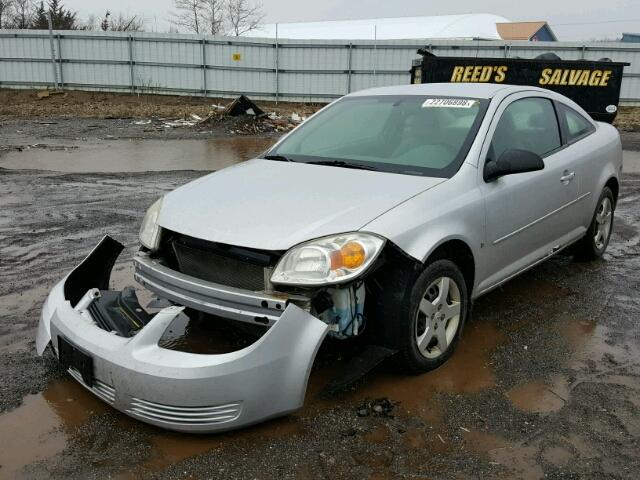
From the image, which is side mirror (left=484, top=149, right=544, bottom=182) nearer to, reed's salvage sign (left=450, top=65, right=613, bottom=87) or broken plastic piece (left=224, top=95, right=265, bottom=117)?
reed's salvage sign (left=450, top=65, right=613, bottom=87)

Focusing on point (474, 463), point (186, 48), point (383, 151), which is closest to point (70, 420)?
point (474, 463)

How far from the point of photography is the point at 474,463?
2748 mm

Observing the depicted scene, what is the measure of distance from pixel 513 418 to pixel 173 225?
2.01 metres

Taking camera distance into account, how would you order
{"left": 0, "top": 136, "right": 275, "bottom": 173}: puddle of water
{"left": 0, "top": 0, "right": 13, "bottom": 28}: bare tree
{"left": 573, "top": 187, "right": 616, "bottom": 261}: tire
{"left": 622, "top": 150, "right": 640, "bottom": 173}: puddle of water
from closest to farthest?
{"left": 573, "top": 187, "right": 616, "bottom": 261}: tire, {"left": 0, "top": 136, "right": 275, "bottom": 173}: puddle of water, {"left": 622, "top": 150, "right": 640, "bottom": 173}: puddle of water, {"left": 0, "top": 0, "right": 13, "bottom": 28}: bare tree

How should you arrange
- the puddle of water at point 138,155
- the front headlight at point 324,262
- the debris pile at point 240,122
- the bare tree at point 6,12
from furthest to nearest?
the bare tree at point 6,12 < the debris pile at point 240,122 < the puddle of water at point 138,155 < the front headlight at point 324,262

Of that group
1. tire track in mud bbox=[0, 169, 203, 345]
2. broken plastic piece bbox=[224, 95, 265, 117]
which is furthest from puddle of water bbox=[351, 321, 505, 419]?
broken plastic piece bbox=[224, 95, 265, 117]

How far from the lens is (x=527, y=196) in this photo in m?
4.17

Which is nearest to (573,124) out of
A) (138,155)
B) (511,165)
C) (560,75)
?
(511,165)

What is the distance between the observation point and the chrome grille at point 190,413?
9.03 feet

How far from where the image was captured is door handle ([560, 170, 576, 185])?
459 centimetres

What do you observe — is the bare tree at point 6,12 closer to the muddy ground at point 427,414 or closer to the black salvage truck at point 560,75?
the black salvage truck at point 560,75

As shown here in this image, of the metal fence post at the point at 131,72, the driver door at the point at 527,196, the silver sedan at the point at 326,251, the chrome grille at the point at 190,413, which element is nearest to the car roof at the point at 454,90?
the silver sedan at the point at 326,251

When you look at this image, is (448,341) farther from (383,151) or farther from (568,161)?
(568,161)

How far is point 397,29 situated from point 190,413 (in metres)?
52.2
